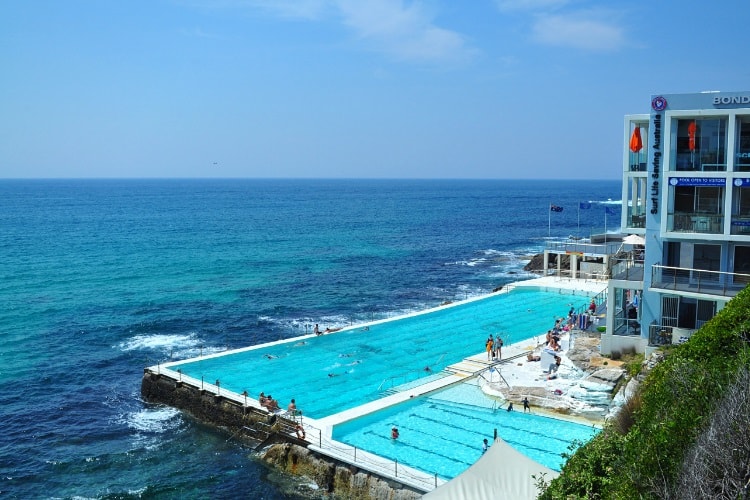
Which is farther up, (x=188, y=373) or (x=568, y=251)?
(x=568, y=251)

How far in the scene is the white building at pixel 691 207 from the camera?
27.3m

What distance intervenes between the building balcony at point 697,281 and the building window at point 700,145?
427cm

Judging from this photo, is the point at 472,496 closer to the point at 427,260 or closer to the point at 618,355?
the point at 618,355

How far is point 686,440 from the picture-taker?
11430 millimetres

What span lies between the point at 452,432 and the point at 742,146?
53.1 feet

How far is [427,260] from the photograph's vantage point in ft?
276

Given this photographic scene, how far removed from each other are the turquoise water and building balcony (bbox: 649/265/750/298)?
11.8m

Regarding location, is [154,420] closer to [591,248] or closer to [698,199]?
[698,199]

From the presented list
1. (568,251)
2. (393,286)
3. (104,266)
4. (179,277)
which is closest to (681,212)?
(568,251)

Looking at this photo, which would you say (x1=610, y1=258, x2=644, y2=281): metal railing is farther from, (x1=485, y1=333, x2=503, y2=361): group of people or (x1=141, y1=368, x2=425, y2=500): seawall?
(x1=141, y1=368, x2=425, y2=500): seawall

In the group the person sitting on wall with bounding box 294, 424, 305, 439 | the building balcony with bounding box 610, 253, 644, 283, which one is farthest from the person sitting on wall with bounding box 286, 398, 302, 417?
the building balcony with bounding box 610, 253, 644, 283

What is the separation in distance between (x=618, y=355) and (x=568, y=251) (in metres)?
29.8

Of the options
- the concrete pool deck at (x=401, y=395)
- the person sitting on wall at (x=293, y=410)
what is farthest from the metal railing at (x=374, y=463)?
the person sitting on wall at (x=293, y=410)

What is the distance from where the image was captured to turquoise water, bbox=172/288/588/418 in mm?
32906
